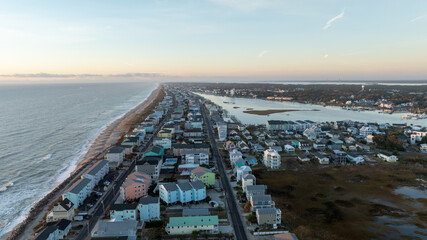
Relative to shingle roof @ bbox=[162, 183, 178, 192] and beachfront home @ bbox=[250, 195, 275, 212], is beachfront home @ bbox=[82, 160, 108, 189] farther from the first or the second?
beachfront home @ bbox=[250, 195, 275, 212]

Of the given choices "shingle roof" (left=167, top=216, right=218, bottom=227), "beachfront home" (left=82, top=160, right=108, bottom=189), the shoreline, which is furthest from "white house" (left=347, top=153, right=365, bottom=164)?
the shoreline

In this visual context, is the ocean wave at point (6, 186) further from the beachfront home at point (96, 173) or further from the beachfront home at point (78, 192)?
the beachfront home at point (78, 192)

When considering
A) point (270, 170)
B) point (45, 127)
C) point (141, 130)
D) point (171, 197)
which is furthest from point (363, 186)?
point (45, 127)

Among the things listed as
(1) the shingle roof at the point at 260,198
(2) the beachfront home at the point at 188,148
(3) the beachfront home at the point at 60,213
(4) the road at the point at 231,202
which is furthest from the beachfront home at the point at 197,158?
(3) the beachfront home at the point at 60,213

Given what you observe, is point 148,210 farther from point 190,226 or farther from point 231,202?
point 231,202

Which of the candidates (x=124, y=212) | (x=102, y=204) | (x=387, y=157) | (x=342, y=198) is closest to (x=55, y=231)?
(x=124, y=212)

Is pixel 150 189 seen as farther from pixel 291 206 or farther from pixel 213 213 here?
pixel 291 206
